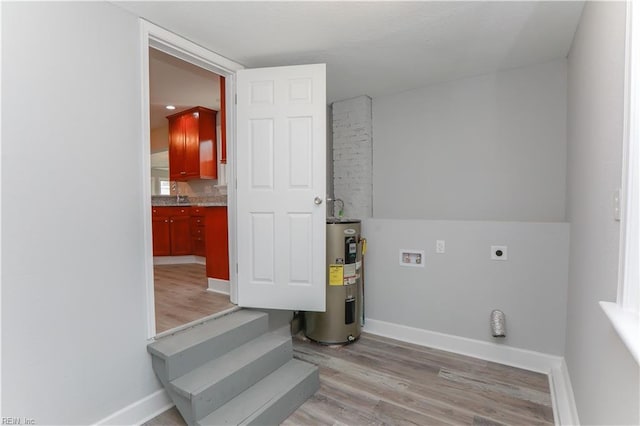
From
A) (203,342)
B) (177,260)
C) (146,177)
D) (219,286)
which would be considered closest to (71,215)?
(146,177)

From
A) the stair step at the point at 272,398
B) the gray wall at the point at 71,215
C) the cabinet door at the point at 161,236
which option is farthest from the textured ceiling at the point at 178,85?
the stair step at the point at 272,398

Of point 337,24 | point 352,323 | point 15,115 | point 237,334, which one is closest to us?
point 15,115

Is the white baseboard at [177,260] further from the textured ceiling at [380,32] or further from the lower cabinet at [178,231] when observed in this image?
the textured ceiling at [380,32]

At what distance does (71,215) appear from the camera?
1.60 meters

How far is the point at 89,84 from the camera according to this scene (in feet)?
5.51

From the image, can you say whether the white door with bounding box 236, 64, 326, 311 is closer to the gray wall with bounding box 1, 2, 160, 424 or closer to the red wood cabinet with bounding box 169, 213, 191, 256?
the gray wall with bounding box 1, 2, 160, 424

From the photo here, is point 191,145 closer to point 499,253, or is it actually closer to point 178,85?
point 178,85

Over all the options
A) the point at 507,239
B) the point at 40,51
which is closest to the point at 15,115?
the point at 40,51

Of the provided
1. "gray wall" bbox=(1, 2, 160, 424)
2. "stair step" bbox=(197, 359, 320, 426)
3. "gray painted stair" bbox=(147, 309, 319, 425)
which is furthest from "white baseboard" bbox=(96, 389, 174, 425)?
"stair step" bbox=(197, 359, 320, 426)

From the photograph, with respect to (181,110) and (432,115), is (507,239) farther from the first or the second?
(181,110)

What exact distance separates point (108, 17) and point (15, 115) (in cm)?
80

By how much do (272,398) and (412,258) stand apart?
5.86 feet

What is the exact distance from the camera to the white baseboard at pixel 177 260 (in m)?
5.19

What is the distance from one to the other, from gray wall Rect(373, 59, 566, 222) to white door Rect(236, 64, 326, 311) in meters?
1.20
